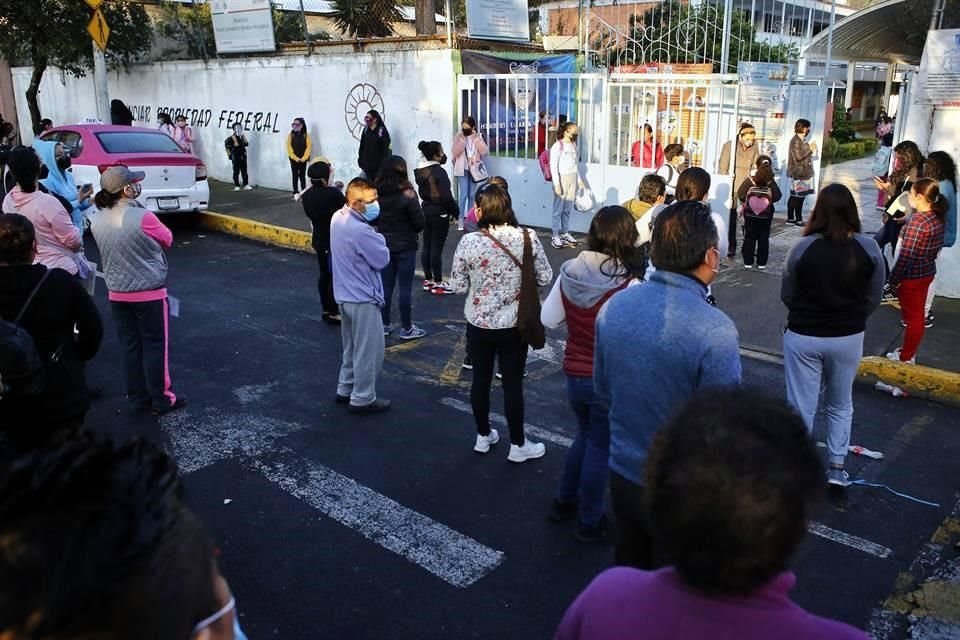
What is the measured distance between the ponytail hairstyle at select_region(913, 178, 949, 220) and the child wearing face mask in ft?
43.8

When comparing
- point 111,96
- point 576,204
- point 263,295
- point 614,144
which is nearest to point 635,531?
point 263,295

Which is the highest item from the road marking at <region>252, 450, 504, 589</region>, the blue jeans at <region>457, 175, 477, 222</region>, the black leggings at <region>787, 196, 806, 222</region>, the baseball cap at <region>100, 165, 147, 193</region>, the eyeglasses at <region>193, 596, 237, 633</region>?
the baseball cap at <region>100, 165, 147, 193</region>

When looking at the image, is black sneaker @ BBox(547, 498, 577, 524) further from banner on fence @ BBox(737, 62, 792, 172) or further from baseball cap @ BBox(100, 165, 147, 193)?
banner on fence @ BBox(737, 62, 792, 172)

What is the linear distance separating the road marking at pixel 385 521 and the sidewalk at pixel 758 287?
4.14m

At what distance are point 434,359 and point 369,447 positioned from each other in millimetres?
1839

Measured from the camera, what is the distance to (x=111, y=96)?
20516mm

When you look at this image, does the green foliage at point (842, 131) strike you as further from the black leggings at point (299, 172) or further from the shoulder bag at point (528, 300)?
the shoulder bag at point (528, 300)

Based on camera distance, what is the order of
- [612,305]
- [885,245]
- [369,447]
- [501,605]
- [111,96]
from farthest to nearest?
[111,96]
[885,245]
[369,447]
[501,605]
[612,305]

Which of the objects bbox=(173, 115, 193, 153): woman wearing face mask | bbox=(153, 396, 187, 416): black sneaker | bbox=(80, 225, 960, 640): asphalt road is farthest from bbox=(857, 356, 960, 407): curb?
bbox=(173, 115, 193, 153): woman wearing face mask

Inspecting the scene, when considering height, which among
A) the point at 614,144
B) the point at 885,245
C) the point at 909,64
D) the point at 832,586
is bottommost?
the point at 832,586

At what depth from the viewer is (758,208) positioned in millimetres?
9312

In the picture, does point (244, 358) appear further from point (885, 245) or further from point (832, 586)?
point (885, 245)

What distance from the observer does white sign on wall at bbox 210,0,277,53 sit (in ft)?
51.9

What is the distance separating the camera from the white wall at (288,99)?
13.5 meters
